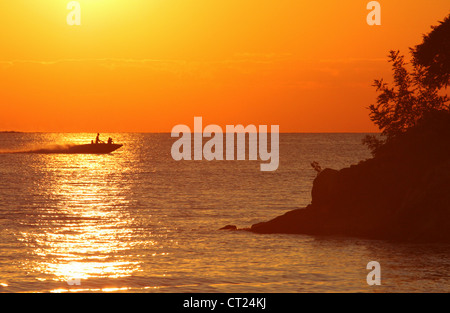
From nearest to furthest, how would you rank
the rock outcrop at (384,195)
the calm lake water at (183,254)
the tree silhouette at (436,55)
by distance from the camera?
the calm lake water at (183,254), the rock outcrop at (384,195), the tree silhouette at (436,55)

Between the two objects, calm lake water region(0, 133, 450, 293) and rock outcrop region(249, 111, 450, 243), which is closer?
calm lake water region(0, 133, 450, 293)

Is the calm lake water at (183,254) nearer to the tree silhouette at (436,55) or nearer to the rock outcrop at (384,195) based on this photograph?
the rock outcrop at (384,195)

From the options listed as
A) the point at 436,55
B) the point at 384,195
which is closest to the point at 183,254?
the point at 384,195

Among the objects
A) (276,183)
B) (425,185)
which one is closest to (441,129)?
(425,185)

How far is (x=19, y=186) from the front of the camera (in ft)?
335

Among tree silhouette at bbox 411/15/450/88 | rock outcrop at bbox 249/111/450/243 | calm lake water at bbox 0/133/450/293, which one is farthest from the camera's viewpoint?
tree silhouette at bbox 411/15/450/88

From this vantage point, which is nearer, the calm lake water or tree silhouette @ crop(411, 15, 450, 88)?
the calm lake water

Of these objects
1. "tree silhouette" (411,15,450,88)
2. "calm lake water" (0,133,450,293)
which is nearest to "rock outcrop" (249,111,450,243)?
"calm lake water" (0,133,450,293)

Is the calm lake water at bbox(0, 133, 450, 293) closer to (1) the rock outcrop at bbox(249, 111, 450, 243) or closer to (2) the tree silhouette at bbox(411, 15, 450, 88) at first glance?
(1) the rock outcrop at bbox(249, 111, 450, 243)

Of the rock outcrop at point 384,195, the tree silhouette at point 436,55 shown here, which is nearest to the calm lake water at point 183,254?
the rock outcrop at point 384,195

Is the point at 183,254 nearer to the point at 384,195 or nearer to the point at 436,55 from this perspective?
the point at 384,195

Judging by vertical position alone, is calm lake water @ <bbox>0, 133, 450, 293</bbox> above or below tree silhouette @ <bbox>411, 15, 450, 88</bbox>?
below

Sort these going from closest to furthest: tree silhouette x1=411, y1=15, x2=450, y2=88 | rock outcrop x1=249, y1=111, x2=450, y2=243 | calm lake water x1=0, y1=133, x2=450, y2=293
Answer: calm lake water x1=0, y1=133, x2=450, y2=293 < rock outcrop x1=249, y1=111, x2=450, y2=243 < tree silhouette x1=411, y1=15, x2=450, y2=88

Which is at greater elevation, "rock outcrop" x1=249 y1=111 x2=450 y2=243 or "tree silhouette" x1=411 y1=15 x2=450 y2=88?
"tree silhouette" x1=411 y1=15 x2=450 y2=88
